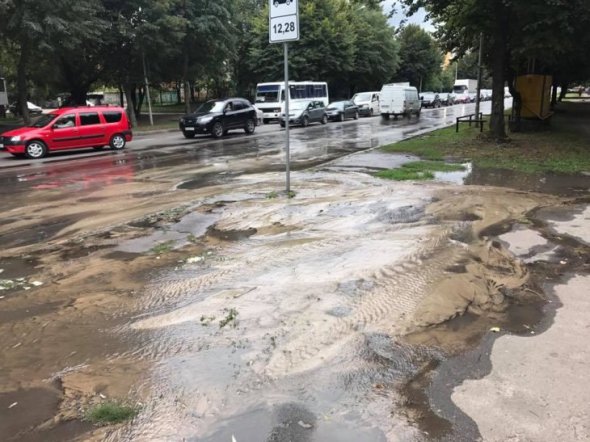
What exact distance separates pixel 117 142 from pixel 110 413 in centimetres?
1860

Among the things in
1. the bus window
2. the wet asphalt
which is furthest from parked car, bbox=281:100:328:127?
the wet asphalt

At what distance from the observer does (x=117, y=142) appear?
20.6 meters

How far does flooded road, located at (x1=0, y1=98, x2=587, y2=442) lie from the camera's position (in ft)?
11.0

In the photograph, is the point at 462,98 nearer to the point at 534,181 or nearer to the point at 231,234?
the point at 534,181

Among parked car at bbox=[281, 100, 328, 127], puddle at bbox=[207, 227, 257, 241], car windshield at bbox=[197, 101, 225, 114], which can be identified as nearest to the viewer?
puddle at bbox=[207, 227, 257, 241]

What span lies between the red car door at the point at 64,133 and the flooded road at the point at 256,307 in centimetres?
955

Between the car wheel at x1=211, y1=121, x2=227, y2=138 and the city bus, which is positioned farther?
the city bus

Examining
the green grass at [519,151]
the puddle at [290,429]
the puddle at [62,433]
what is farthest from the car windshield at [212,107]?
the puddle at [290,429]

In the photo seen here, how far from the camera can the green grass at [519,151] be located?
13555 mm

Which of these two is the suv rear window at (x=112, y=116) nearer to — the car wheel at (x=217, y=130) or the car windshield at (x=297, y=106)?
the car wheel at (x=217, y=130)

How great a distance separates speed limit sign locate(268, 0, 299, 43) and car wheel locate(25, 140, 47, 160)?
40.9ft

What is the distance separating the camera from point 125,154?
61.8ft

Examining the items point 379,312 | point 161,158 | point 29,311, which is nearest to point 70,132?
point 161,158

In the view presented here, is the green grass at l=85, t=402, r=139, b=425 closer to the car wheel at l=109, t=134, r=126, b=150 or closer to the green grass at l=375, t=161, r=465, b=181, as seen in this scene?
the green grass at l=375, t=161, r=465, b=181
